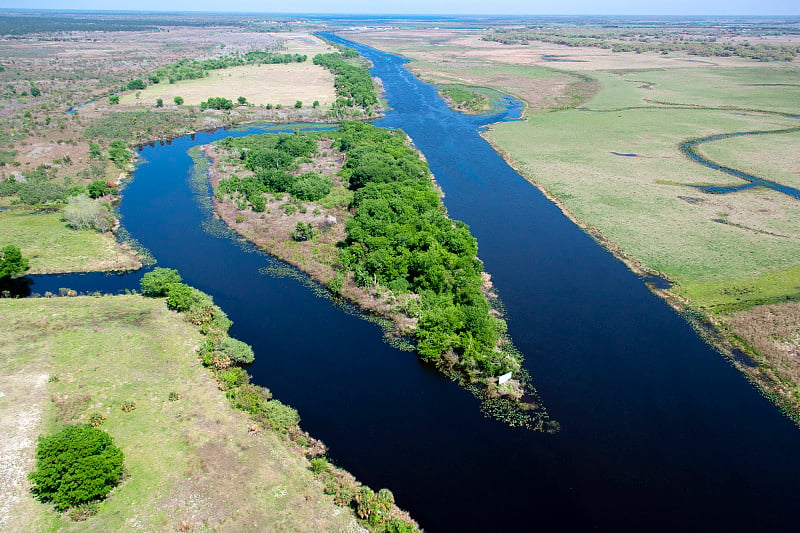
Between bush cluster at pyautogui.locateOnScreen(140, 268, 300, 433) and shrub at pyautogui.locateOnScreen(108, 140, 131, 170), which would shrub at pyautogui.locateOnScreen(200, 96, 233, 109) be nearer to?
shrub at pyautogui.locateOnScreen(108, 140, 131, 170)

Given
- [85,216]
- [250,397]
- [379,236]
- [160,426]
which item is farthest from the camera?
[85,216]

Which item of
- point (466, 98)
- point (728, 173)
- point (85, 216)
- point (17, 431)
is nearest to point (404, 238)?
point (17, 431)

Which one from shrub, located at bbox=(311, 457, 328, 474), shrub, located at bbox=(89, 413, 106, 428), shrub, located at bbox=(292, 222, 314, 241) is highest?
shrub, located at bbox=(292, 222, 314, 241)

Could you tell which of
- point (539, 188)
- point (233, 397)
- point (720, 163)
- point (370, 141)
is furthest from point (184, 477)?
point (720, 163)

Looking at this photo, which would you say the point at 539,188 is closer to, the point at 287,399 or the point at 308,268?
the point at 308,268

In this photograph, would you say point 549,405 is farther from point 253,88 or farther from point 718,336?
point 253,88

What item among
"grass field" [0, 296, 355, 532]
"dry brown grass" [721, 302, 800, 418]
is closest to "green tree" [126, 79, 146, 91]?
"grass field" [0, 296, 355, 532]
